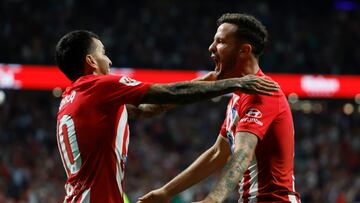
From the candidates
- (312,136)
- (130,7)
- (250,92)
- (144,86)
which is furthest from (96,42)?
(130,7)

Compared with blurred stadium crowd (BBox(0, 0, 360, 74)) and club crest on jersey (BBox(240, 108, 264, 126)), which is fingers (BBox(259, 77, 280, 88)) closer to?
club crest on jersey (BBox(240, 108, 264, 126))

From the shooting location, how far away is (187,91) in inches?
156

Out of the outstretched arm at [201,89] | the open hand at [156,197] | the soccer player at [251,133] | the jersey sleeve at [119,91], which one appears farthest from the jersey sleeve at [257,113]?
the open hand at [156,197]

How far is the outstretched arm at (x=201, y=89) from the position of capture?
388cm

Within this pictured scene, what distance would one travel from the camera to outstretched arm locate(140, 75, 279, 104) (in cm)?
388

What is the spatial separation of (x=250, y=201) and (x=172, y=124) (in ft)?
46.5

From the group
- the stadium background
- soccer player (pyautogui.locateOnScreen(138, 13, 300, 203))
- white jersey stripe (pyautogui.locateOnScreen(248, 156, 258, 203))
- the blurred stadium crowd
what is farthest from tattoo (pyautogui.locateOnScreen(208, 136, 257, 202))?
the blurred stadium crowd

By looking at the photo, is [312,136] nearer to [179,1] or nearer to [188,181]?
[179,1]

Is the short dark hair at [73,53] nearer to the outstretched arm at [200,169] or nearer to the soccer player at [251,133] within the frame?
the soccer player at [251,133]

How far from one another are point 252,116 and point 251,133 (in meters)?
0.11

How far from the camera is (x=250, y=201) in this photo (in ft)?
13.5

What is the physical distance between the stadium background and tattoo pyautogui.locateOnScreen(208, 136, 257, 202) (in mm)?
8919

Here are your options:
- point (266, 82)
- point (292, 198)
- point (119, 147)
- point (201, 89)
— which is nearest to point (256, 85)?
point (266, 82)

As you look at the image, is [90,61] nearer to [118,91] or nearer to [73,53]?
[73,53]
